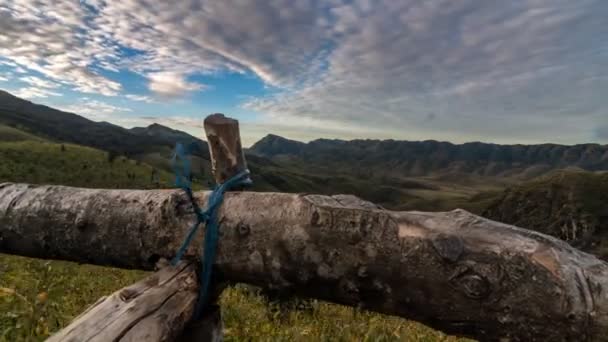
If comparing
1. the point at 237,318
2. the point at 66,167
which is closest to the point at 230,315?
the point at 237,318

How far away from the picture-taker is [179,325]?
8.83 ft

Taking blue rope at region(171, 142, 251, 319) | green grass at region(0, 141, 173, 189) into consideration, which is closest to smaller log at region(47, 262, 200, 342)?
blue rope at region(171, 142, 251, 319)

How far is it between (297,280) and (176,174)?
49.1 inches

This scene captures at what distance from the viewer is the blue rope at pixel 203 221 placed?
9.74ft

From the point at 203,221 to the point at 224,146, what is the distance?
0.83 metres

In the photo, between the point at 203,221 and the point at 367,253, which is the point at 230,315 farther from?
the point at 367,253

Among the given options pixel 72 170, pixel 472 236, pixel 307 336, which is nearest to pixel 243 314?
pixel 307 336

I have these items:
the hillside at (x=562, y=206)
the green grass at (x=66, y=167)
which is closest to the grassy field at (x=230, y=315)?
the green grass at (x=66, y=167)

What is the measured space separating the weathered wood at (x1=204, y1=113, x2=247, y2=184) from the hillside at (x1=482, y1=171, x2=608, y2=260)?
168620 millimetres

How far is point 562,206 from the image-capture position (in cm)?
17388

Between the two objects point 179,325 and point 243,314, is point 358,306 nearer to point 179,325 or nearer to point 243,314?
point 179,325

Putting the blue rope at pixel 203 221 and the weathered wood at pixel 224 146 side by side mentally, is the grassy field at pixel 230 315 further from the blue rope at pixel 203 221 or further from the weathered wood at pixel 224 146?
the weathered wood at pixel 224 146

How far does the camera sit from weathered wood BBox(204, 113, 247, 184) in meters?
3.52

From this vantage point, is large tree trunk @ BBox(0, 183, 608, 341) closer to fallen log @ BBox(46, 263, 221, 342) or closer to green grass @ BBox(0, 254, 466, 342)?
fallen log @ BBox(46, 263, 221, 342)
